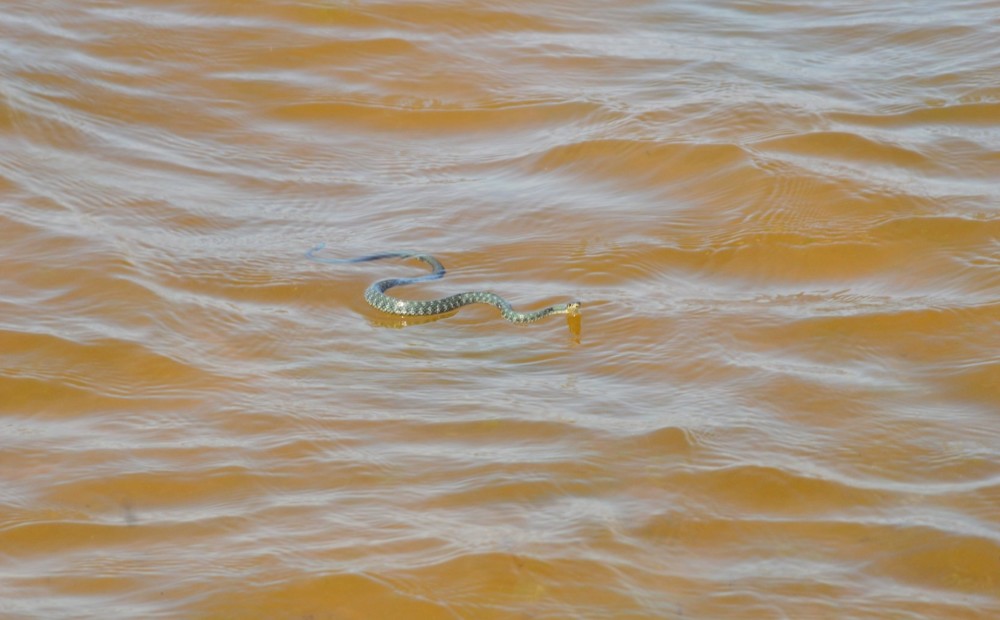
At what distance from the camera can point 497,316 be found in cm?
741

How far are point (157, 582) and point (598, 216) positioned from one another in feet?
14.0


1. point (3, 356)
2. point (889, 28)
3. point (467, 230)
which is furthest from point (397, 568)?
point (889, 28)

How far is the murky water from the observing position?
5.10 metres

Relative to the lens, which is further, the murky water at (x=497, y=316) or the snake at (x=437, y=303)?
the snake at (x=437, y=303)

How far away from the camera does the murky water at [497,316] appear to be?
5098mm

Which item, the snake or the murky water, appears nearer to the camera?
the murky water

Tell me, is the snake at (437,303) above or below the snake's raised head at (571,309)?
above

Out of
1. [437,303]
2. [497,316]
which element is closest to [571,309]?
[497,316]

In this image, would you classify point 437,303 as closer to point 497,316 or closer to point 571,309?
point 497,316

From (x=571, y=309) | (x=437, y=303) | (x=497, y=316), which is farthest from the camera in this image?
(x=437, y=303)

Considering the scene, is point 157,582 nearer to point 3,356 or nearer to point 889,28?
point 3,356

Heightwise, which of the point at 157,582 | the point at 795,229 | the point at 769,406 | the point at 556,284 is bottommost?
the point at 157,582

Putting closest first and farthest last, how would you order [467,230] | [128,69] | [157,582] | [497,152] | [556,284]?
1. [157,582]
2. [556,284]
3. [467,230]
4. [497,152]
5. [128,69]

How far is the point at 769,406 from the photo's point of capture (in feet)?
20.8
